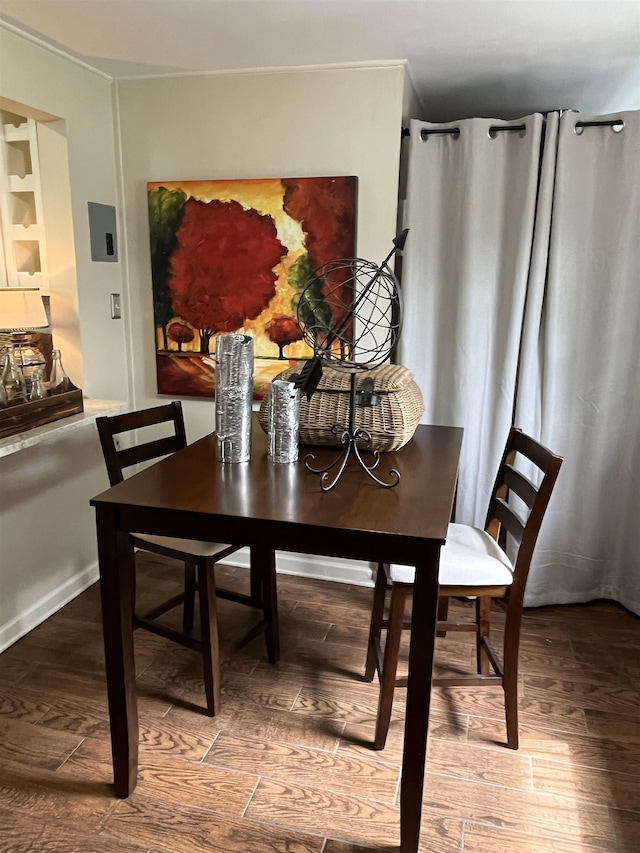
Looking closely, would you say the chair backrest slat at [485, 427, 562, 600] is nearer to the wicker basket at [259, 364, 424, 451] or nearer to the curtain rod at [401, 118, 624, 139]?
the wicker basket at [259, 364, 424, 451]

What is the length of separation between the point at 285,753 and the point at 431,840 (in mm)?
490

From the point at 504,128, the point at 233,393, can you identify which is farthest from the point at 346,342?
the point at 504,128

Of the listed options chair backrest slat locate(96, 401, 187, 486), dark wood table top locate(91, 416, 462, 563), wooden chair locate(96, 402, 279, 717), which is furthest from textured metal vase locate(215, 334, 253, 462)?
chair backrest slat locate(96, 401, 187, 486)

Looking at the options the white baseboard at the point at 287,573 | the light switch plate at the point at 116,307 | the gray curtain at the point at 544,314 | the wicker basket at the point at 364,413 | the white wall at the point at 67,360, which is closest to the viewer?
the wicker basket at the point at 364,413

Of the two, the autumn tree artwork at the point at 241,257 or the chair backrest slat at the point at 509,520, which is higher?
the autumn tree artwork at the point at 241,257

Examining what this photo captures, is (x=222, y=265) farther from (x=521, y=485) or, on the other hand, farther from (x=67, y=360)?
(x=521, y=485)

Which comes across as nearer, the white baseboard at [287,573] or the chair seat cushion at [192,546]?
the chair seat cushion at [192,546]

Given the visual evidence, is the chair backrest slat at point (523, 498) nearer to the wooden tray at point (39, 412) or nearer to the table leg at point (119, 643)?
the table leg at point (119, 643)

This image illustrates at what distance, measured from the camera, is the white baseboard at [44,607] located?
2.40m

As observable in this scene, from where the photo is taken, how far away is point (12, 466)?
2.39 meters

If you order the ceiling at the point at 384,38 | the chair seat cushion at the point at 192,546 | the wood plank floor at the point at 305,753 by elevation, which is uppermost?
the ceiling at the point at 384,38

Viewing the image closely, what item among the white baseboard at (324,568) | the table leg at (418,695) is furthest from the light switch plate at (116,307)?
the table leg at (418,695)

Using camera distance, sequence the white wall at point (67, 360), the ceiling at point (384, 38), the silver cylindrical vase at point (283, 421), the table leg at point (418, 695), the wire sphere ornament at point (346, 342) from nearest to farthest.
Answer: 1. the table leg at point (418, 695)
2. the wire sphere ornament at point (346, 342)
3. the silver cylindrical vase at point (283, 421)
4. the ceiling at point (384, 38)
5. the white wall at point (67, 360)

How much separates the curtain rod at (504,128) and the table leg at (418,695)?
1.93 meters
